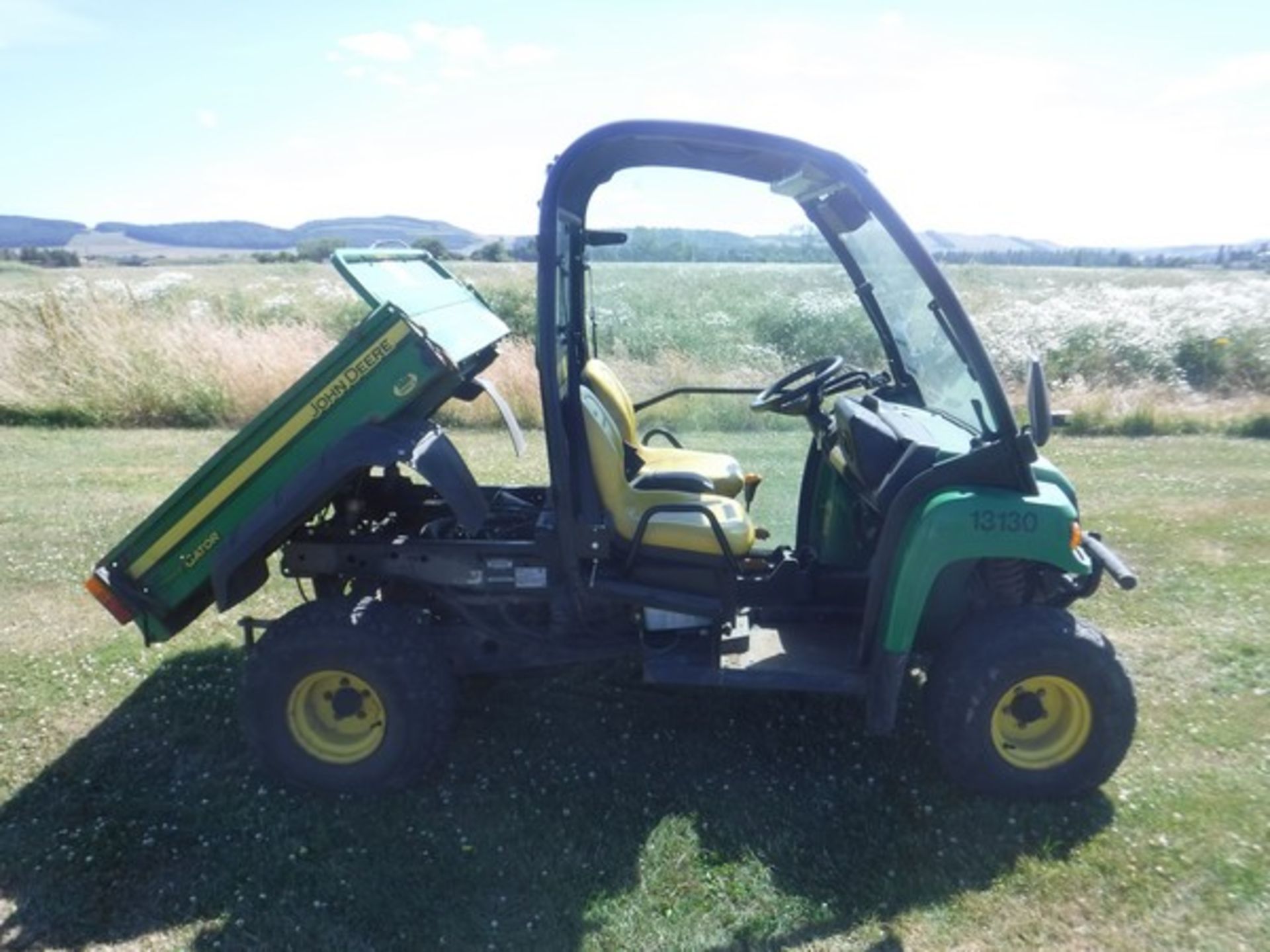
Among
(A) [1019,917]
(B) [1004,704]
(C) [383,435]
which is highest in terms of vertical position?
(C) [383,435]

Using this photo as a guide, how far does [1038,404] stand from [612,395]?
1837mm

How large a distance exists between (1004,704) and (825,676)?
0.62 metres

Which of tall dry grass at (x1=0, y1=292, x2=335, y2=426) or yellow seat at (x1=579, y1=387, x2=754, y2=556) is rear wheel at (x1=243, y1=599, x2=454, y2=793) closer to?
yellow seat at (x1=579, y1=387, x2=754, y2=556)

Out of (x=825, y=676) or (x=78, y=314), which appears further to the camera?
(x=78, y=314)

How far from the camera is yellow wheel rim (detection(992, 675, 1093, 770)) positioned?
3.54 metres

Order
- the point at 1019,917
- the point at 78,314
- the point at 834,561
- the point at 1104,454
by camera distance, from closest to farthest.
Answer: the point at 1019,917
the point at 834,561
the point at 1104,454
the point at 78,314

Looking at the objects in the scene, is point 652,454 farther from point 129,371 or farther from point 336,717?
point 129,371

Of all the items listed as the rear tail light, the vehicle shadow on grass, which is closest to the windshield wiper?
the vehicle shadow on grass

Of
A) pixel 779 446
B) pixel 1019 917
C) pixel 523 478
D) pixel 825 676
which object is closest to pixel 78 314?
pixel 523 478

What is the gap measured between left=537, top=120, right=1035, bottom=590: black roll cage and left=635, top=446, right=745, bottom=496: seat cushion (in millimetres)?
926

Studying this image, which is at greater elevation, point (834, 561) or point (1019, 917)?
point (834, 561)

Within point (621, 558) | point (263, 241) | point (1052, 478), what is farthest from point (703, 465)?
point (263, 241)

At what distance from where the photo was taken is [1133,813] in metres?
3.58

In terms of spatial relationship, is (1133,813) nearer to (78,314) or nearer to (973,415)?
(973,415)
